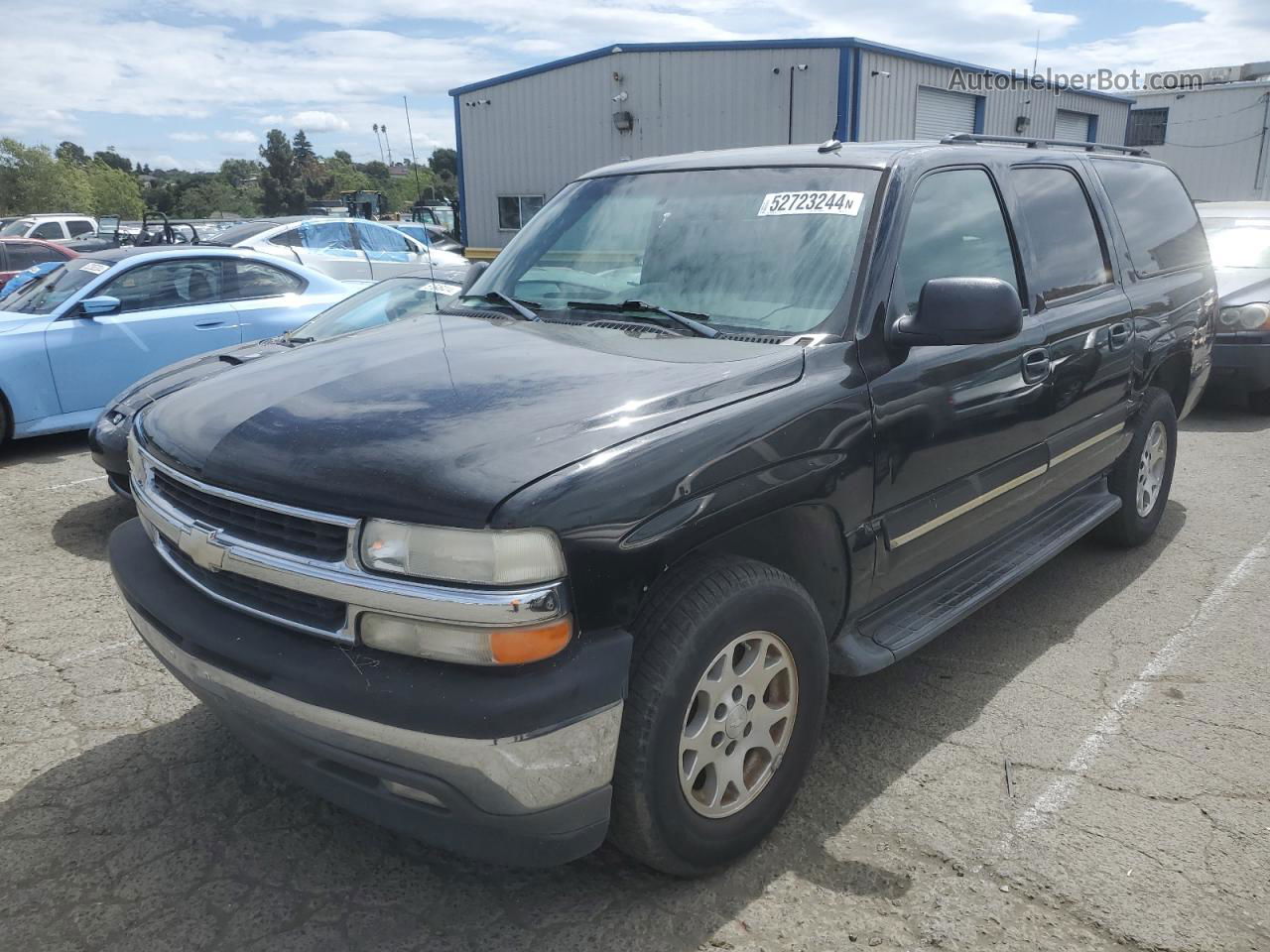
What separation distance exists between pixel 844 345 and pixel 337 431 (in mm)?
1436

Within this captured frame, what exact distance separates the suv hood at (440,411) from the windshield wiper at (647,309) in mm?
66

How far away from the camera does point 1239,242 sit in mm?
9648

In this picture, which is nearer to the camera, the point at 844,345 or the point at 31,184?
the point at 844,345

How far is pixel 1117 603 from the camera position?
4492 mm

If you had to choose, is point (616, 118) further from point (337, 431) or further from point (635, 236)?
point (337, 431)

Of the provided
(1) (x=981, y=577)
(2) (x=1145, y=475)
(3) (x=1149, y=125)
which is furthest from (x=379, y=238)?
(3) (x=1149, y=125)

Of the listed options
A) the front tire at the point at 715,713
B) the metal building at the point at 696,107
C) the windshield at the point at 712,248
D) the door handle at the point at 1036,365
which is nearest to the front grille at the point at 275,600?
the front tire at the point at 715,713

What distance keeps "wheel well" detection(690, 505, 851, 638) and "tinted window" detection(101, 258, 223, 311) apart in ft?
22.5

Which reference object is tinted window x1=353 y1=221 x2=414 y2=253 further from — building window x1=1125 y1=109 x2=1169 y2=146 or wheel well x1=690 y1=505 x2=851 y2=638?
building window x1=1125 y1=109 x2=1169 y2=146

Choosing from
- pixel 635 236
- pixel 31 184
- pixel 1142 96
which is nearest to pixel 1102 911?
pixel 635 236

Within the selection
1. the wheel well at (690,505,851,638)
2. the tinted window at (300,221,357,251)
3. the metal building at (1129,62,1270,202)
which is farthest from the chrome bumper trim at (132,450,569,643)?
the metal building at (1129,62,1270,202)

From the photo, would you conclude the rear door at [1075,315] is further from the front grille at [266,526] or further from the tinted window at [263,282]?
the tinted window at [263,282]

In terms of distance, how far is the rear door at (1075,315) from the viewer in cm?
380

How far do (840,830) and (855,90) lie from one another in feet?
59.0
